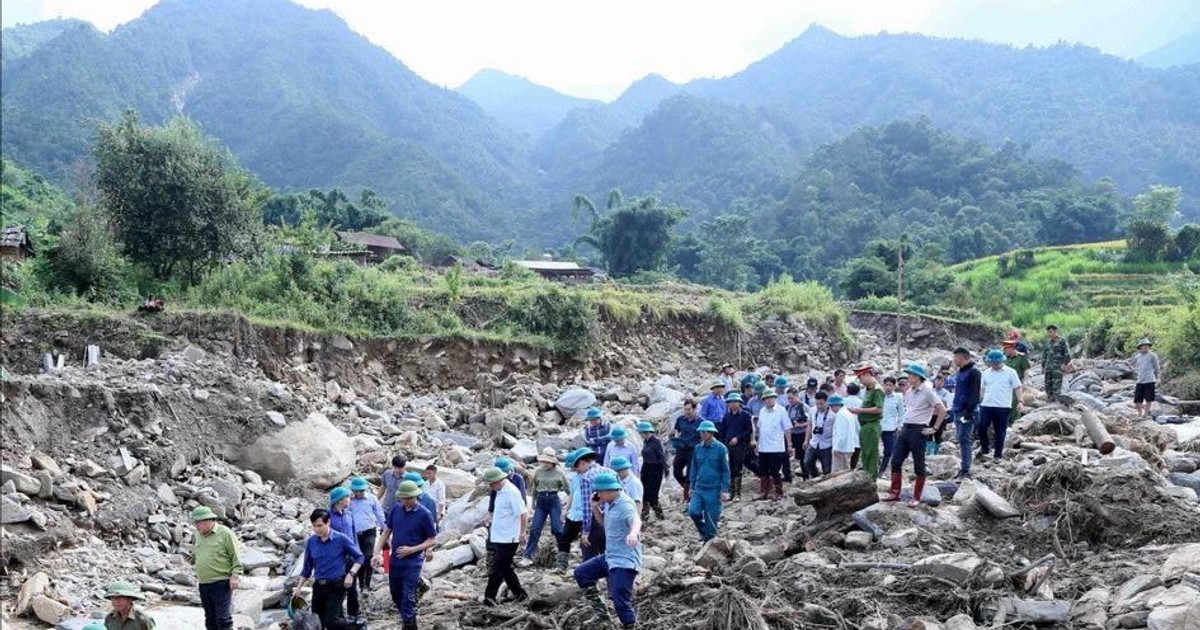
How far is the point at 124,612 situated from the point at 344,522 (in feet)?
6.41

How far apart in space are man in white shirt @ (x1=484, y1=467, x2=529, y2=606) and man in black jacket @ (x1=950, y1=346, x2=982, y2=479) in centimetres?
483

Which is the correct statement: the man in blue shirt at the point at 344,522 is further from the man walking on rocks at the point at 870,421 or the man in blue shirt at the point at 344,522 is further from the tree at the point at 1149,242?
the tree at the point at 1149,242

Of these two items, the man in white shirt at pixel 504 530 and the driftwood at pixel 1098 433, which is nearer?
the man in white shirt at pixel 504 530

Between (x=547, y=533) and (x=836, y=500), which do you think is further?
(x=547, y=533)

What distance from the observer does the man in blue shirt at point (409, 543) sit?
7367mm

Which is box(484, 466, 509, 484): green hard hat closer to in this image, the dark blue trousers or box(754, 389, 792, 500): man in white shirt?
the dark blue trousers

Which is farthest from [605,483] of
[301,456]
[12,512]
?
[301,456]

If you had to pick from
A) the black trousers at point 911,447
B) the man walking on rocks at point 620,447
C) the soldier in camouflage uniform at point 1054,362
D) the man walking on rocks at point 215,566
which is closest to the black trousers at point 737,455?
the man walking on rocks at point 620,447

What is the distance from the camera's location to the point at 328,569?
696 cm

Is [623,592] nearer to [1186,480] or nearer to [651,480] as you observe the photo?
[651,480]

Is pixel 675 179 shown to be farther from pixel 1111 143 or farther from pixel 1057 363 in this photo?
pixel 1057 363

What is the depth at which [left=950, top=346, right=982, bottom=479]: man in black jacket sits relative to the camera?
9.37m

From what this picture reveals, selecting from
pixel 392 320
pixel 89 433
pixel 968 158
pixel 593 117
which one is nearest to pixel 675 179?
pixel 968 158

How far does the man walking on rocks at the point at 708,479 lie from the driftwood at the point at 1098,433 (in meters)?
4.69
